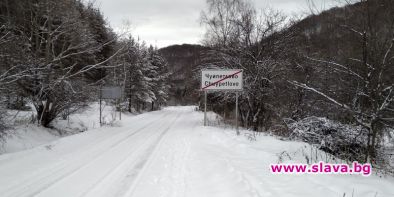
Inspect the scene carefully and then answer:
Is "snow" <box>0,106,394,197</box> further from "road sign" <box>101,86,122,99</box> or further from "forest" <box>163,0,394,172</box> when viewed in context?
"road sign" <box>101,86,122,99</box>

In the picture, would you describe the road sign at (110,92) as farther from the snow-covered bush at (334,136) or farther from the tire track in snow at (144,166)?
the snow-covered bush at (334,136)

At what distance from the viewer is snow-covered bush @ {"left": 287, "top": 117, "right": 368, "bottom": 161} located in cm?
891

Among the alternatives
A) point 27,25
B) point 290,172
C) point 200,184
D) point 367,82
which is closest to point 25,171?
point 200,184

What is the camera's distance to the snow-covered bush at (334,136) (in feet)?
29.2

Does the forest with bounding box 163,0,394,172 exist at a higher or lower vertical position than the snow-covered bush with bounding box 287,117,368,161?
higher

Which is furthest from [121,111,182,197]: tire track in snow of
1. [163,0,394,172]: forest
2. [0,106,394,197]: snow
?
[163,0,394,172]: forest

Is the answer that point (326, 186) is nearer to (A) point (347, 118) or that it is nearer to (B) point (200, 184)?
(B) point (200, 184)

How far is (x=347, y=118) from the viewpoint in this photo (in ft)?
30.1

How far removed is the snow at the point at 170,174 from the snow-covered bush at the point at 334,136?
1.40m

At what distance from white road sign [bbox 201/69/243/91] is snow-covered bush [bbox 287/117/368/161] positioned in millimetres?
4809

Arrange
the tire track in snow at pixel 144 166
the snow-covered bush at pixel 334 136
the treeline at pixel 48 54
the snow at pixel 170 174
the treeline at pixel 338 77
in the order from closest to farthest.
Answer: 1. the snow at pixel 170 174
2. the tire track in snow at pixel 144 166
3. the treeline at pixel 338 77
4. the snow-covered bush at pixel 334 136
5. the treeline at pixel 48 54

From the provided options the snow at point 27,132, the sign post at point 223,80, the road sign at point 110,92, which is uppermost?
the sign post at point 223,80

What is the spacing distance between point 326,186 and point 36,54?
1583cm

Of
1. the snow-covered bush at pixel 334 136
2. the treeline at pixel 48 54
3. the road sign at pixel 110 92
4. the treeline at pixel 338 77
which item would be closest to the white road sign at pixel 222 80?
the treeline at pixel 338 77
